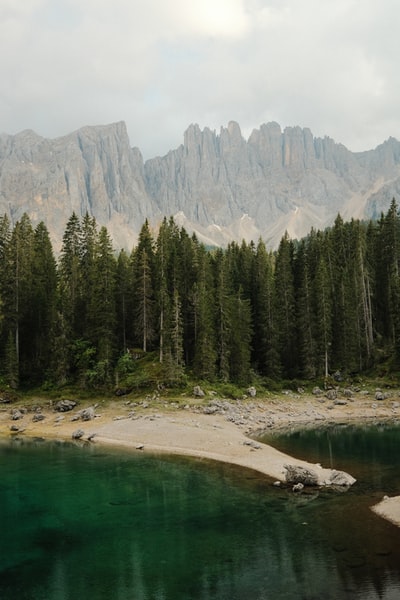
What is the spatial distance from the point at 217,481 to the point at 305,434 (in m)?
18.7

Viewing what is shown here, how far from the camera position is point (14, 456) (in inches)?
1608

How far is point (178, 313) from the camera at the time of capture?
2537 inches

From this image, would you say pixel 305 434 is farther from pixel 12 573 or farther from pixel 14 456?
pixel 12 573

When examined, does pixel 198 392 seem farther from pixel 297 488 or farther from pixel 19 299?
pixel 19 299

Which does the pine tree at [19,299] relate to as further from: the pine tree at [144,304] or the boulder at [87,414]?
the boulder at [87,414]

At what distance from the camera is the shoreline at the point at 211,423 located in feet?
124

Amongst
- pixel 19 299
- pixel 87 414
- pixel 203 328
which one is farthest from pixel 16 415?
pixel 203 328

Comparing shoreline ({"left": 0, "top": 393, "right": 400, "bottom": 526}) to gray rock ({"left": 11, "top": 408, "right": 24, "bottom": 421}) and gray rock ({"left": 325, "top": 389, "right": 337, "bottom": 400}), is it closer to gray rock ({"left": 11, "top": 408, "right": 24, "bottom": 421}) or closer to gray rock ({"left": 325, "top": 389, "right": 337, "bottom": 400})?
gray rock ({"left": 11, "top": 408, "right": 24, "bottom": 421})

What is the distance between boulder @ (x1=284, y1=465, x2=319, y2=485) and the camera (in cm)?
2959

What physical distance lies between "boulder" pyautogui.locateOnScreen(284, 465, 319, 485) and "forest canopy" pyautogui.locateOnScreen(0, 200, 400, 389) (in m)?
30.8

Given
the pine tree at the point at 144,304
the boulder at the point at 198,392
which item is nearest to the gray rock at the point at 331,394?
the boulder at the point at 198,392

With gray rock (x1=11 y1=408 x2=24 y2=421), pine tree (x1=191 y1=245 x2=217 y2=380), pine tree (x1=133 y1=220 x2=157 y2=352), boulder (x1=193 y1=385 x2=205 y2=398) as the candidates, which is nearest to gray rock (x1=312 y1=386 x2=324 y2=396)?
pine tree (x1=191 y1=245 x2=217 y2=380)

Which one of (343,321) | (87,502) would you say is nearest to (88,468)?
(87,502)

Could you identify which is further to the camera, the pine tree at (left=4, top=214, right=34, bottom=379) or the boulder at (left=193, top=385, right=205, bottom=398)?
the pine tree at (left=4, top=214, right=34, bottom=379)
